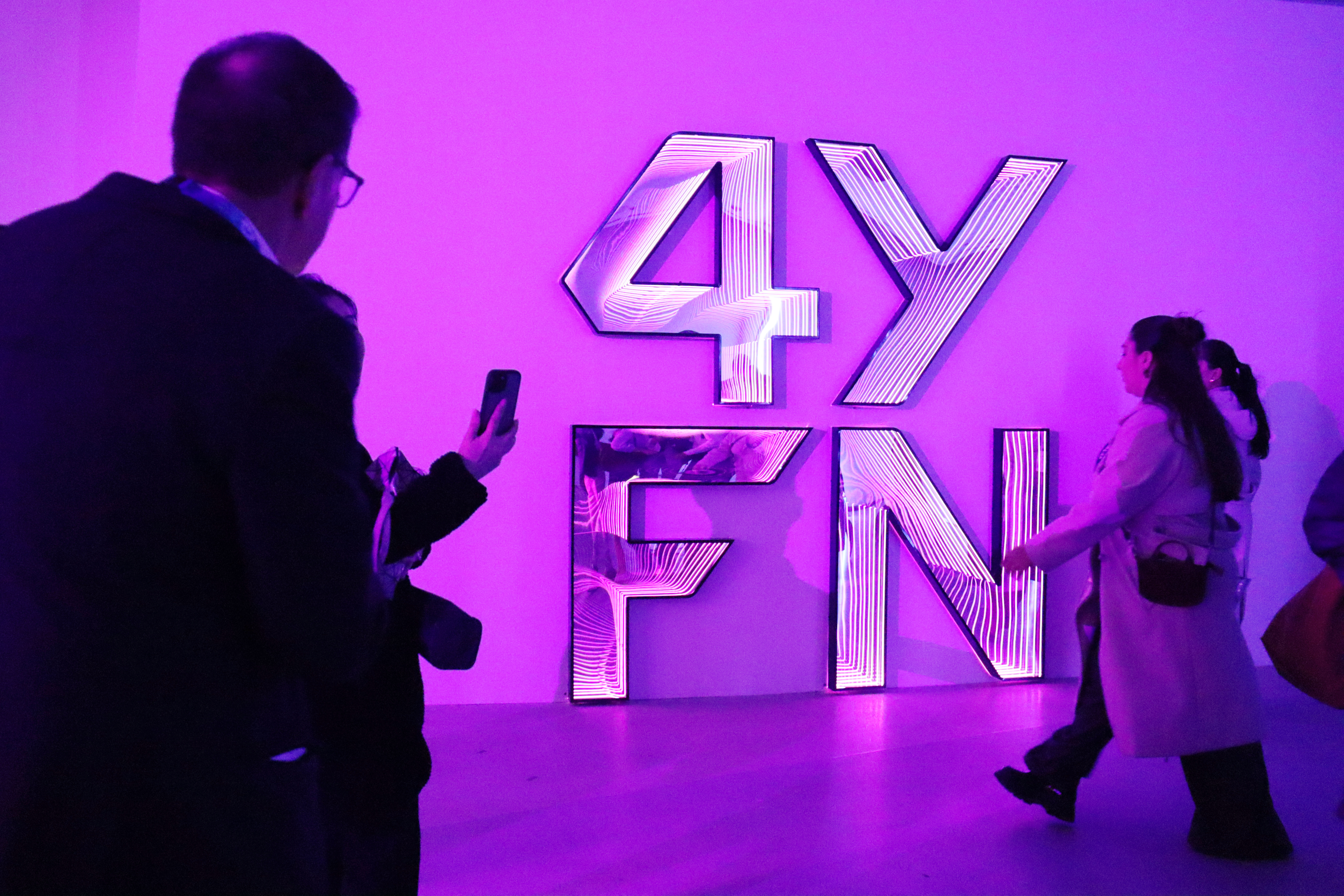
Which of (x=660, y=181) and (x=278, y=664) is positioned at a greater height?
(x=660, y=181)

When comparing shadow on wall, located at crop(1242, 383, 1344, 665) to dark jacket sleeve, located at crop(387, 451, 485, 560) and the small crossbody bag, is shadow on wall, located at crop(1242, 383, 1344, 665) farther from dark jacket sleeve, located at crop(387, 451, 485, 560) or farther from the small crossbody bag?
dark jacket sleeve, located at crop(387, 451, 485, 560)

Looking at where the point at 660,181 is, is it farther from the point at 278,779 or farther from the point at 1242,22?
the point at 278,779

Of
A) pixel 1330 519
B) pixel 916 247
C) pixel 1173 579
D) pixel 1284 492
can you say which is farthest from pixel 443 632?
pixel 1284 492

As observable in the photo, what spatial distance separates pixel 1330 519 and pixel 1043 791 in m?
1.05

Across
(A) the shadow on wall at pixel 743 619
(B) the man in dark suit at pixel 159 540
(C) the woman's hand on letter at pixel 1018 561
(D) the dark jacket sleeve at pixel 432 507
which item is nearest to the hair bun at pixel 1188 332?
(C) the woman's hand on letter at pixel 1018 561

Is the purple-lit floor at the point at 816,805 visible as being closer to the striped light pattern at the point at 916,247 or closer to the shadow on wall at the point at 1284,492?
the shadow on wall at the point at 1284,492

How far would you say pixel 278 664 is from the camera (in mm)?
896

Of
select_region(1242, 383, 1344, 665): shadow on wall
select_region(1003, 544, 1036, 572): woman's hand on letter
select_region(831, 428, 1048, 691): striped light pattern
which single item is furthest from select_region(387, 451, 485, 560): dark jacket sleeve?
select_region(1242, 383, 1344, 665): shadow on wall

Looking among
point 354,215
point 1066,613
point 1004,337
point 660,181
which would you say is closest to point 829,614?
point 1066,613

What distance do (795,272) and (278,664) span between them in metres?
3.34

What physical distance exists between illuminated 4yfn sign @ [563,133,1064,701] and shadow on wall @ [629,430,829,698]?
0.34 feet

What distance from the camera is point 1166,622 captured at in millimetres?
2523

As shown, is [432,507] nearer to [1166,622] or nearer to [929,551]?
[1166,622]

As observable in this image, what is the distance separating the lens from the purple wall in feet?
12.1
